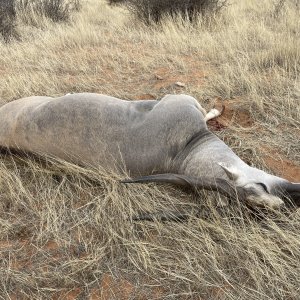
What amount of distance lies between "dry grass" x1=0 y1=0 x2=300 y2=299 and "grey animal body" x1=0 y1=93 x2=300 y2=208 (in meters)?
0.17

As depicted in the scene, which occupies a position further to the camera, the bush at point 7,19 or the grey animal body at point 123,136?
the bush at point 7,19

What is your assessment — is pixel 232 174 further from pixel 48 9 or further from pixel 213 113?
pixel 48 9

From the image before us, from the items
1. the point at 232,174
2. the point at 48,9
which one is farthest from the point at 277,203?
the point at 48,9

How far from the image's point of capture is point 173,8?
873 cm

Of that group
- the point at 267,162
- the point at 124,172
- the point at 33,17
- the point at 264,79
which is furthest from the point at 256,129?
the point at 33,17

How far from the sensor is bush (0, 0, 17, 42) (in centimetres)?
889

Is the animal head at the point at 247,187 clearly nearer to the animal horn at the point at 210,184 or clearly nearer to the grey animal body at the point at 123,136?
the animal horn at the point at 210,184

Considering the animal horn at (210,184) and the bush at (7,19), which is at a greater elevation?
the bush at (7,19)

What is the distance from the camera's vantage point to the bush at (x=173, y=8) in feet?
28.3

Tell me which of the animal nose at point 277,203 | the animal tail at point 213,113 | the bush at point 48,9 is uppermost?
the bush at point 48,9

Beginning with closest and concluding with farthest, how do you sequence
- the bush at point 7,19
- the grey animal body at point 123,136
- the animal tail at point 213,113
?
the grey animal body at point 123,136, the animal tail at point 213,113, the bush at point 7,19

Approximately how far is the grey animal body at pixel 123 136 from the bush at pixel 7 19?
5.36m

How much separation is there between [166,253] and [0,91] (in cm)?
394

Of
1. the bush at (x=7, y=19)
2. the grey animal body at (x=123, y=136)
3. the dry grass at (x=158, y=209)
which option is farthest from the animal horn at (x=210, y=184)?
the bush at (x=7, y=19)
